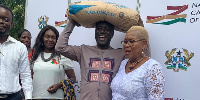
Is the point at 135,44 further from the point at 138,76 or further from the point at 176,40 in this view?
the point at 176,40

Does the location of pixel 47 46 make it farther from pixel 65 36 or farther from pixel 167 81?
→ pixel 167 81

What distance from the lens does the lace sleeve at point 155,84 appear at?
7.18 feet

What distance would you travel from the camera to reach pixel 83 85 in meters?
2.78

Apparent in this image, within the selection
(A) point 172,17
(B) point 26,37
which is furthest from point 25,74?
(A) point 172,17

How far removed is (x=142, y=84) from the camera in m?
2.30

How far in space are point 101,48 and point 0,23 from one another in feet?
3.43

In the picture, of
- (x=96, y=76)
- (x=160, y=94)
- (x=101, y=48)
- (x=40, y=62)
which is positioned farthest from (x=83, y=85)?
(x=160, y=94)

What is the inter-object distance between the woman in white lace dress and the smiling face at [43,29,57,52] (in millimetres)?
1076

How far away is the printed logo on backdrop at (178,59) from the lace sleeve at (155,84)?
64cm

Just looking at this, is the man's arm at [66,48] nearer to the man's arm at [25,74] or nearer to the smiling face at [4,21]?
the man's arm at [25,74]

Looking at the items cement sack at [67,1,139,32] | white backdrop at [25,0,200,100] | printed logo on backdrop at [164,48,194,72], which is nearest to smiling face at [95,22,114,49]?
cement sack at [67,1,139,32]

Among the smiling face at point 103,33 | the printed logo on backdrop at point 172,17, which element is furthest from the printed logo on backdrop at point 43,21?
the printed logo on backdrop at point 172,17

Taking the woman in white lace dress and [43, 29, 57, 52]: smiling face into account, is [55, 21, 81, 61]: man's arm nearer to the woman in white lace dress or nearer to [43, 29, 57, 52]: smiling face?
[43, 29, 57, 52]: smiling face

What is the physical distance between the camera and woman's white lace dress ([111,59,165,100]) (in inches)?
86.4
